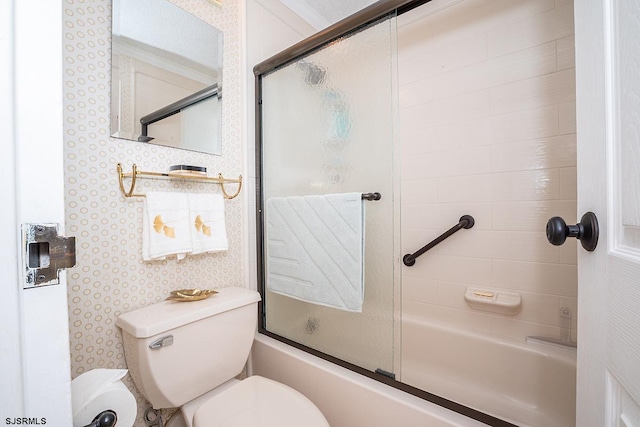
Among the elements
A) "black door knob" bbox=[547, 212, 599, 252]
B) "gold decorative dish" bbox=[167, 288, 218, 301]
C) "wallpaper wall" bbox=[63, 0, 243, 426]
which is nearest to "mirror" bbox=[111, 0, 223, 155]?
"wallpaper wall" bbox=[63, 0, 243, 426]

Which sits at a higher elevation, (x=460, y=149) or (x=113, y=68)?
(x=113, y=68)

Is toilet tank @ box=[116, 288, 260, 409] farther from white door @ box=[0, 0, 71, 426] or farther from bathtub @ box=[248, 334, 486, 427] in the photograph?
white door @ box=[0, 0, 71, 426]

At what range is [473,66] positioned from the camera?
148 cm

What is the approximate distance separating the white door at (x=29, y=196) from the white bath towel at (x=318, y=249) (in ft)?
2.81

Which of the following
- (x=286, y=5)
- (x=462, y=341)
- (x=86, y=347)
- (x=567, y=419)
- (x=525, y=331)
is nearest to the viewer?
(x=86, y=347)

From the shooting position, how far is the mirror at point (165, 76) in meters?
1.00

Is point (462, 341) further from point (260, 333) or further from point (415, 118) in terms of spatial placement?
point (415, 118)

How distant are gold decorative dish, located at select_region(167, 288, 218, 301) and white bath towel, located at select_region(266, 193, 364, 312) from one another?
1.13 ft

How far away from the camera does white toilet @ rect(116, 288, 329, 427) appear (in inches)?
34.7

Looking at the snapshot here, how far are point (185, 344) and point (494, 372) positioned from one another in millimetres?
1472

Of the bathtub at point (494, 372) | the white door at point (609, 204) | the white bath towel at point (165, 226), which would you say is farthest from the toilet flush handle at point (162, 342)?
the bathtub at point (494, 372)

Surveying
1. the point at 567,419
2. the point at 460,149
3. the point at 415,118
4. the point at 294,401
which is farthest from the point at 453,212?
the point at 294,401

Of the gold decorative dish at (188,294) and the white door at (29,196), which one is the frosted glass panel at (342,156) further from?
the white door at (29,196)

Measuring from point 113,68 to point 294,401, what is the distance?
1366 mm
